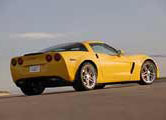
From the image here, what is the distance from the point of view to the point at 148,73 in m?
11.0

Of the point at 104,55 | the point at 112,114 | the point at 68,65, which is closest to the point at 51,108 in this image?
the point at 112,114

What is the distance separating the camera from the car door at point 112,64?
976 centimetres

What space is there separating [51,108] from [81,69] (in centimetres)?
353

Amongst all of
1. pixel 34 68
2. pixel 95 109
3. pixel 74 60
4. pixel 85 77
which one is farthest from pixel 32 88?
pixel 95 109

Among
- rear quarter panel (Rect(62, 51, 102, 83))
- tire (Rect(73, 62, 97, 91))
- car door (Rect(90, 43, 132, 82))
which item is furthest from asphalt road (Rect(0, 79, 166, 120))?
car door (Rect(90, 43, 132, 82))

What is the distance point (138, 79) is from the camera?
10789mm

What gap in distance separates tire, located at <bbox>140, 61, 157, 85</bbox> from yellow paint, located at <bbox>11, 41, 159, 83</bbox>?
13 centimetres

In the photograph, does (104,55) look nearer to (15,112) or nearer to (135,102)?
(135,102)

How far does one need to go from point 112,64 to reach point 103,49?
16.3 inches

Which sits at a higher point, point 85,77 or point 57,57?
point 57,57

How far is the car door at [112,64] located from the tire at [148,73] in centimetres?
50

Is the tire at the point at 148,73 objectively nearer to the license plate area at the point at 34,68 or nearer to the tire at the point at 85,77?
the tire at the point at 85,77

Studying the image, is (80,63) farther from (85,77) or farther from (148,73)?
(148,73)

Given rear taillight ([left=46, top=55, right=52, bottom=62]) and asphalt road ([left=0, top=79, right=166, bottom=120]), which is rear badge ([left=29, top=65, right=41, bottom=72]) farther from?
asphalt road ([left=0, top=79, right=166, bottom=120])
